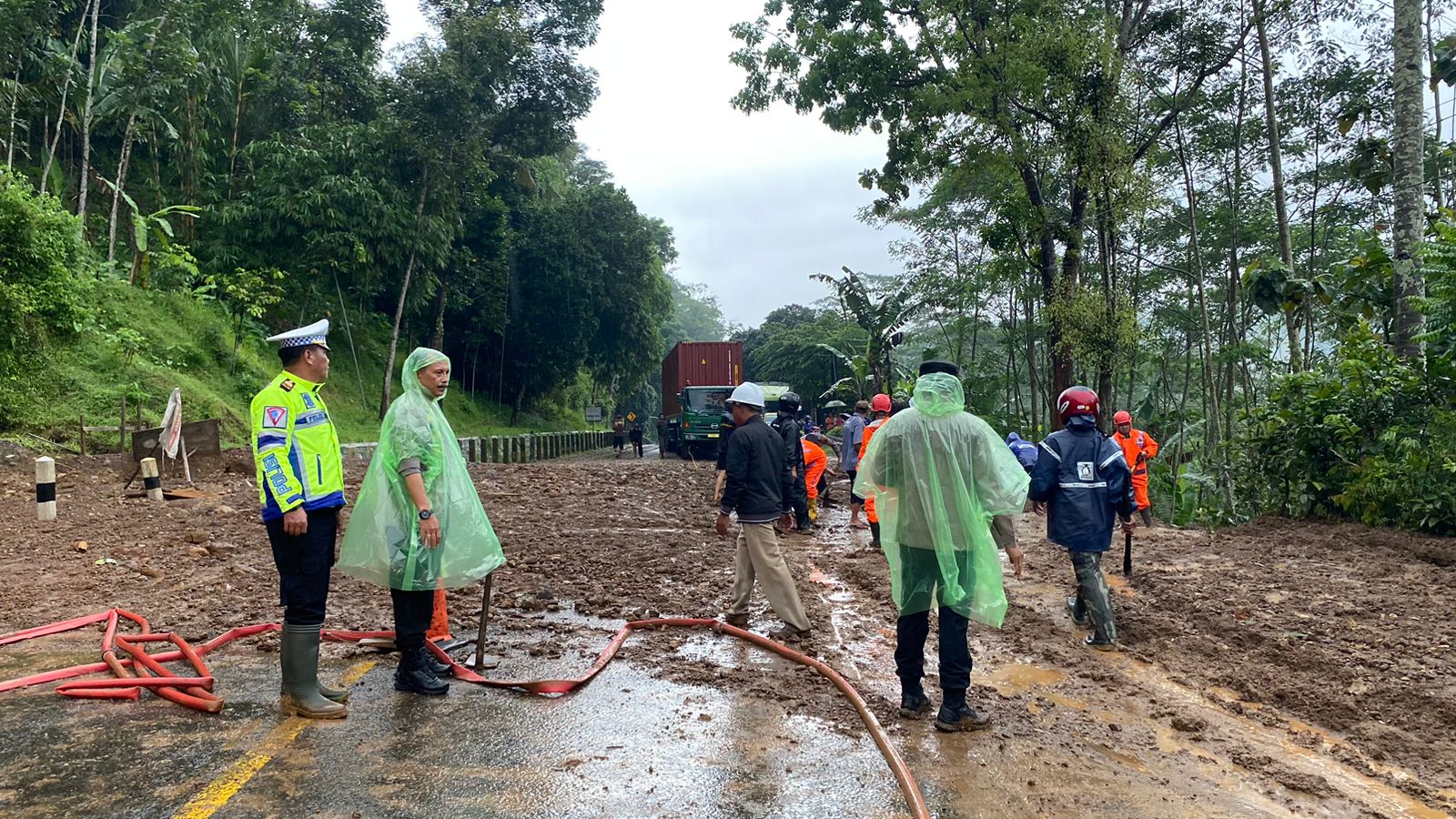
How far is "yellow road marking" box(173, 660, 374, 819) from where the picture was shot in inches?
124

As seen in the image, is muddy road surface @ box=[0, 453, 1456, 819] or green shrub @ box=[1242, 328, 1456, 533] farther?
green shrub @ box=[1242, 328, 1456, 533]

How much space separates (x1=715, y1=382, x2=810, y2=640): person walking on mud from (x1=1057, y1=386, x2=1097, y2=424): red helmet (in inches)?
73.6

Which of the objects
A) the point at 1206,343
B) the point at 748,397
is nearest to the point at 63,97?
the point at 748,397

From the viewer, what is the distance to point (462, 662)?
520cm

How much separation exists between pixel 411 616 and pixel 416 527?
1.49 feet

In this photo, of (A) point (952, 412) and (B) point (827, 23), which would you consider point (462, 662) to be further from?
(B) point (827, 23)

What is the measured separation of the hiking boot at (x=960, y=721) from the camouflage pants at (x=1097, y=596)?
2.05 metres

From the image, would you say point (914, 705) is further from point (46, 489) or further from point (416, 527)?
point (46, 489)

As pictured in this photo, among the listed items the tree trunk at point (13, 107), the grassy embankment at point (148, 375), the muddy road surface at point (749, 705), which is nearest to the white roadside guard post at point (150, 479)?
the muddy road surface at point (749, 705)

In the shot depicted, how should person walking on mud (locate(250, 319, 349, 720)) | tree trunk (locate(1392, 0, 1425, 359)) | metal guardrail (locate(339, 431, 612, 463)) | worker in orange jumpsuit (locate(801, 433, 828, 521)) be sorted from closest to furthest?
person walking on mud (locate(250, 319, 349, 720)) → tree trunk (locate(1392, 0, 1425, 359)) → worker in orange jumpsuit (locate(801, 433, 828, 521)) → metal guardrail (locate(339, 431, 612, 463))

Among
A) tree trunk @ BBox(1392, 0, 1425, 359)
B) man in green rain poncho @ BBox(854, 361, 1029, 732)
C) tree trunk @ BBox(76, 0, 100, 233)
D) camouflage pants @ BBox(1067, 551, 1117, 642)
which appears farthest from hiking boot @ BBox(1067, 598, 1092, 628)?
tree trunk @ BBox(76, 0, 100, 233)

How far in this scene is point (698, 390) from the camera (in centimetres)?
2803

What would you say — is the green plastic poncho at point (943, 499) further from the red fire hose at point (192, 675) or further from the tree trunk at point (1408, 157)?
the tree trunk at point (1408, 157)

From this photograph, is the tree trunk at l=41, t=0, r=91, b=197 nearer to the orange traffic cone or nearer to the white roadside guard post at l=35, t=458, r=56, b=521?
the white roadside guard post at l=35, t=458, r=56, b=521
